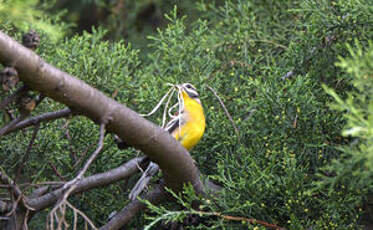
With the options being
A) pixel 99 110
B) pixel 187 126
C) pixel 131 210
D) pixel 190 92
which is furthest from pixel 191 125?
pixel 99 110

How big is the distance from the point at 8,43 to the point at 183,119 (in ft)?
5.88

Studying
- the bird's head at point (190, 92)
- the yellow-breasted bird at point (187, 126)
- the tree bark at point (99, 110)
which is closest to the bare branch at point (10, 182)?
the tree bark at point (99, 110)

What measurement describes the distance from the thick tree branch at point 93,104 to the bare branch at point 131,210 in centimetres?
40

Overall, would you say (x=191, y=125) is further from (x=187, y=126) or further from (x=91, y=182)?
(x=91, y=182)

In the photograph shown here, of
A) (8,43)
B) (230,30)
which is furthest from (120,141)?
(230,30)

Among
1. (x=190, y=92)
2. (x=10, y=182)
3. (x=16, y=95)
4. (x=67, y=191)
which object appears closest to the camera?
(x=67, y=191)

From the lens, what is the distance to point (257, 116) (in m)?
3.20

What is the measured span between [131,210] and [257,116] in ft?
3.24

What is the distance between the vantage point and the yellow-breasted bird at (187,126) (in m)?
3.33

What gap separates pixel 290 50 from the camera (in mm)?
→ 3502

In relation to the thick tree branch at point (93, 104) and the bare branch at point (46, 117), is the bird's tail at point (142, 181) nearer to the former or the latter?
the thick tree branch at point (93, 104)

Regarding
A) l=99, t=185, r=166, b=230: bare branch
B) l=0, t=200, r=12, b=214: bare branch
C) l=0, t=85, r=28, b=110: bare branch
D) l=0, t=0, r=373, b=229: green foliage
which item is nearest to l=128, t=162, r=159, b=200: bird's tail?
l=99, t=185, r=166, b=230: bare branch

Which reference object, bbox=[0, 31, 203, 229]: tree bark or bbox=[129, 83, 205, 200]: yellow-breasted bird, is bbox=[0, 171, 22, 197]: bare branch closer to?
bbox=[0, 31, 203, 229]: tree bark

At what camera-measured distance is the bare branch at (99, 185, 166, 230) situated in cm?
309
